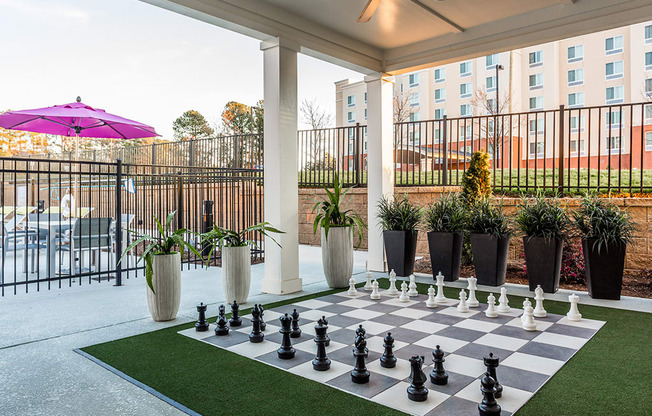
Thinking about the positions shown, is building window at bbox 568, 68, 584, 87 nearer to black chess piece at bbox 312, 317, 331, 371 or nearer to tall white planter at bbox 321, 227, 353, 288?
tall white planter at bbox 321, 227, 353, 288

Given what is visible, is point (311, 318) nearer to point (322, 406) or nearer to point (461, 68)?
point (322, 406)

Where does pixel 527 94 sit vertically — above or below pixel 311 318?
above

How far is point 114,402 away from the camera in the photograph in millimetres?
2023

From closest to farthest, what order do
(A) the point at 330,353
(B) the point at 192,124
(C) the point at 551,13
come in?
(A) the point at 330,353
(C) the point at 551,13
(B) the point at 192,124

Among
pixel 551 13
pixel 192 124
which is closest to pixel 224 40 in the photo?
pixel 192 124

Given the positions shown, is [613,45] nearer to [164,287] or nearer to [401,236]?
[401,236]

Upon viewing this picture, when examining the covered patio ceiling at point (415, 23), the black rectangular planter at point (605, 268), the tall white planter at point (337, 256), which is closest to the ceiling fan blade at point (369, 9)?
the covered patio ceiling at point (415, 23)

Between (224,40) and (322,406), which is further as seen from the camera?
(224,40)

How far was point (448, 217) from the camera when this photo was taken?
5.18 metres

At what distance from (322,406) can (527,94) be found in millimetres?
29885

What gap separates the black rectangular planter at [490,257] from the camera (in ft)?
15.6

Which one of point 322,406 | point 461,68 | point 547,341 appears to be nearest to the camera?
point 322,406

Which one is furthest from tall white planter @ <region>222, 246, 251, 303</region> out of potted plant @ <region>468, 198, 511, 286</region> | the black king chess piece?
potted plant @ <region>468, 198, 511, 286</region>

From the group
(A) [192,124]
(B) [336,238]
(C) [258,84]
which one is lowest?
(B) [336,238]
